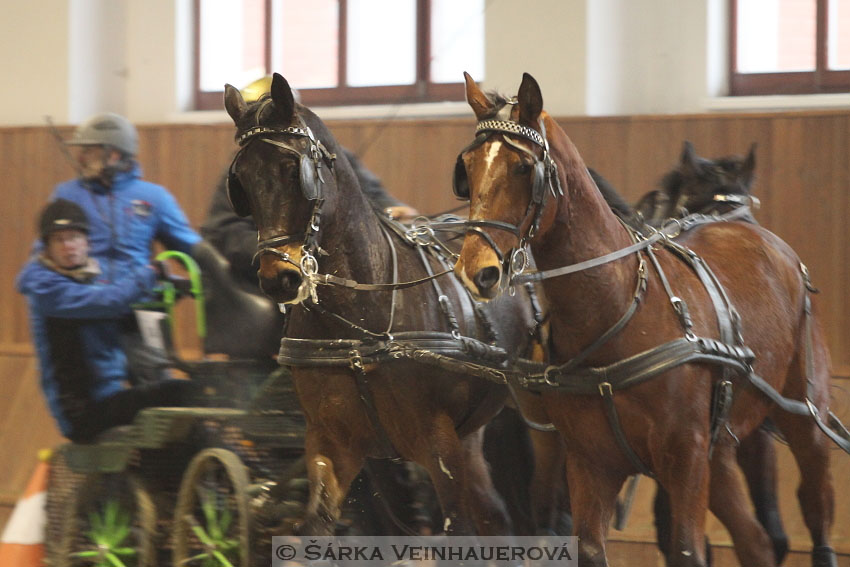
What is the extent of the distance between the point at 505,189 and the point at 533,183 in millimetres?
69

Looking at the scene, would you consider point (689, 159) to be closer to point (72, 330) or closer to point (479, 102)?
point (479, 102)

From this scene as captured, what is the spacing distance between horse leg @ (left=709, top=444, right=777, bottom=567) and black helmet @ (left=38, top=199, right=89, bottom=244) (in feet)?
8.13

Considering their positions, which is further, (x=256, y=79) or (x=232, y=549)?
(x=256, y=79)

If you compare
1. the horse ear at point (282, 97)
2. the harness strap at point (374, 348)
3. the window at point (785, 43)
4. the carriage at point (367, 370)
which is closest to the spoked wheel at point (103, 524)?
the carriage at point (367, 370)

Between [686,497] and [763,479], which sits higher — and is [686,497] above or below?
above

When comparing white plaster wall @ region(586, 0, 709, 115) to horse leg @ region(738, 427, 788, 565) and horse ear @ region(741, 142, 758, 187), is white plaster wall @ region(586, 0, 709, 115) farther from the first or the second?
horse leg @ region(738, 427, 788, 565)

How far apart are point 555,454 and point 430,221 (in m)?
0.99

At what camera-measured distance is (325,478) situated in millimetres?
3396

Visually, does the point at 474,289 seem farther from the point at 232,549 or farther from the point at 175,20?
the point at 175,20

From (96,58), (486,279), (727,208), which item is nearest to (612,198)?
(727,208)

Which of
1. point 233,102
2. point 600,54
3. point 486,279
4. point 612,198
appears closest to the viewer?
point 486,279

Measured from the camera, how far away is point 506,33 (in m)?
6.70

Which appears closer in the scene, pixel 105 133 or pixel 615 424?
pixel 615 424

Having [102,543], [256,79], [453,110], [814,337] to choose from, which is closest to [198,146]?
[453,110]
